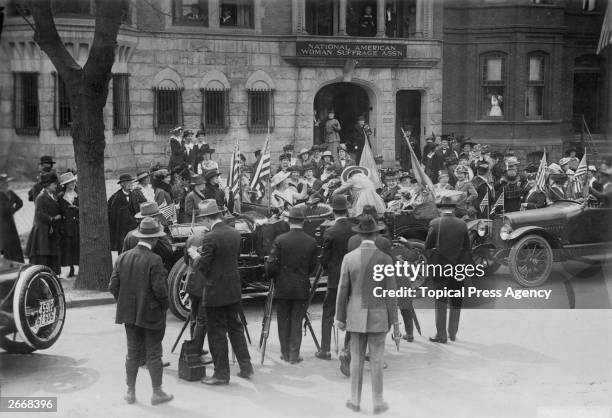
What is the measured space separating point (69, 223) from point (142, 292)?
18.1ft

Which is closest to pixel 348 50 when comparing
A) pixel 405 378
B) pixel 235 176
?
pixel 235 176

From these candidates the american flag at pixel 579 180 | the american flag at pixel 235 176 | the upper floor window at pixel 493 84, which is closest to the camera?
the american flag at pixel 235 176

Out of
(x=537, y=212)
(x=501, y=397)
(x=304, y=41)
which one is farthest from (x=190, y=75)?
(x=501, y=397)

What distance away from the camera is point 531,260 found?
12.3 meters

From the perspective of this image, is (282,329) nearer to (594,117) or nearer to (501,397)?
(501,397)

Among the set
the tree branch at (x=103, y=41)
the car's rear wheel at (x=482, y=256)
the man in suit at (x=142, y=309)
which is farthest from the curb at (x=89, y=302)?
the car's rear wheel at (x=482, y=256)

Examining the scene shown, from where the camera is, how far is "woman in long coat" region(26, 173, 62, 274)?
40.1ft

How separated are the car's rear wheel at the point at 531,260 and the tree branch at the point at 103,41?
22.0 feet

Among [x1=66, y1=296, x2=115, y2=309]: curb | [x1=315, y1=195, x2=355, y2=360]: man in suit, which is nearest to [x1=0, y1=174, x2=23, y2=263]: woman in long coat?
[x1=66, y1=296, x2=115, y2=309]: curb

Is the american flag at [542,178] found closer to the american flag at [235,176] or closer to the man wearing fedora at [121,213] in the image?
the american flag at [235,176]

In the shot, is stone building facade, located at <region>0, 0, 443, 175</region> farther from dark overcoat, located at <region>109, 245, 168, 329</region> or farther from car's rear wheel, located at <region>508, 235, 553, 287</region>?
dark overcoat, located at <region>109, 245, 168, 329</region>

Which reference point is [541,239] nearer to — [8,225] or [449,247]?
[449,247]

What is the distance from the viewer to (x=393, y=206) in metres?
13.1

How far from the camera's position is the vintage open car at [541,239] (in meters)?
12.2
